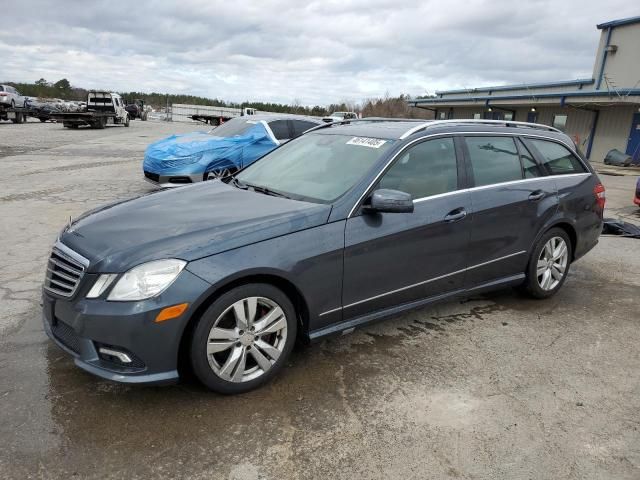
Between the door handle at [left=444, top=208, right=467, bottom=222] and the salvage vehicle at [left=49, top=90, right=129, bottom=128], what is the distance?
29.8m

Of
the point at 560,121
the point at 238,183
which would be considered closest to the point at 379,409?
the point at 238,183

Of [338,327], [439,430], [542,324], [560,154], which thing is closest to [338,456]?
[439,430]

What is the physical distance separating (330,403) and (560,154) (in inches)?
139

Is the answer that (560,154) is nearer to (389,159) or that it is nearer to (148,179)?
(389,159)

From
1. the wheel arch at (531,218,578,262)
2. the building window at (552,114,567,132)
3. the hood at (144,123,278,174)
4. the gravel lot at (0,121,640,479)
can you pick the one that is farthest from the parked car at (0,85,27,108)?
the wheel arch at (531,218,578,262)

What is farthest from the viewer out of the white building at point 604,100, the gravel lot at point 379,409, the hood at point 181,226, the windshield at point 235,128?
the white building at point 604,100

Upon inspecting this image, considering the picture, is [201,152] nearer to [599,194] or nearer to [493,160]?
[493,160]

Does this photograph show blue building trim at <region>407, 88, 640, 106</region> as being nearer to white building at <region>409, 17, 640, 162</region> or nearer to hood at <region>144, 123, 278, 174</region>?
white building at <region>409, 17, 640, 162</region>

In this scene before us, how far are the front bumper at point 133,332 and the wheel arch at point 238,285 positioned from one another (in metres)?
0.07

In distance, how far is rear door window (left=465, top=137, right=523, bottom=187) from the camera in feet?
13.7

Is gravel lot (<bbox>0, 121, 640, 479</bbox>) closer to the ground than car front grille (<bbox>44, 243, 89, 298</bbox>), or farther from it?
closer to the ground

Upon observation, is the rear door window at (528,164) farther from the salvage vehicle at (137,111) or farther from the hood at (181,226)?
the salvage vehicle at (137,111)

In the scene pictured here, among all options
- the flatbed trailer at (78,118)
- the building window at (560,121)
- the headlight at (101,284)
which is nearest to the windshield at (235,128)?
the headlight at (101,284)

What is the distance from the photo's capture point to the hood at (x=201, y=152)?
8.83m
